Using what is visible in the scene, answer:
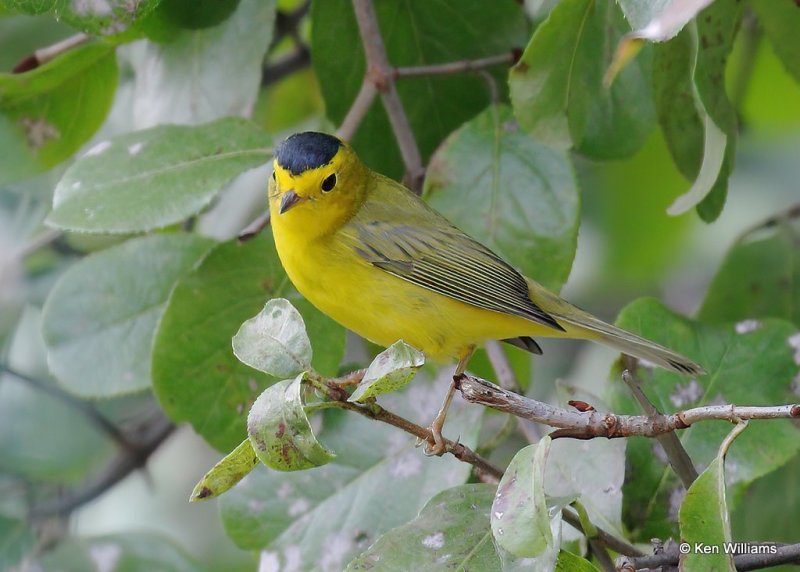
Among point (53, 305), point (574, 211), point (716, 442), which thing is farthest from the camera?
point (53, 305)

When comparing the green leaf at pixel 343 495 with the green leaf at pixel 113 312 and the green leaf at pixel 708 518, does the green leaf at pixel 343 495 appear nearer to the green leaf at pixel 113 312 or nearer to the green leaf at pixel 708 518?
the green leaf at pixel 113 312

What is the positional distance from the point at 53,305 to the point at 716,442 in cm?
142

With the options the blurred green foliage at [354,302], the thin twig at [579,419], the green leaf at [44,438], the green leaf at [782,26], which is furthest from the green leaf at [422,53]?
the thin twig at [579,419]

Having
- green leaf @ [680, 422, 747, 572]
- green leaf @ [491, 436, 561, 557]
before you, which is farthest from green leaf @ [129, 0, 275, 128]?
green leaf @ [680, 422, 747, 572]

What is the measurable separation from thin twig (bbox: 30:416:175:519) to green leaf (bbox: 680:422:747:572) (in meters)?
1.87

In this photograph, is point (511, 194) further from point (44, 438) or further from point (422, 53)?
point (44, 438)

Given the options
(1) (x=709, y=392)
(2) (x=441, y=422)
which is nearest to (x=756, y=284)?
(1) (x=709, y=392)

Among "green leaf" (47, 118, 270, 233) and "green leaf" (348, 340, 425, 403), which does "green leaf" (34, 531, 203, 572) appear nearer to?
"green leaf" (47, 118, 270, 233)

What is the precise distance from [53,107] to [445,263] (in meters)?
0.96

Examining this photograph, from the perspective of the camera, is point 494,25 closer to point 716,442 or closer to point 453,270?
point 453,270

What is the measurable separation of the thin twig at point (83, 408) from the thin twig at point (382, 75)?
1.16 m

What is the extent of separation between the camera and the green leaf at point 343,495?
2086 mm

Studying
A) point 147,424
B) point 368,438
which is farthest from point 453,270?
point 147,424

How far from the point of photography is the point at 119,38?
243 centimetres
